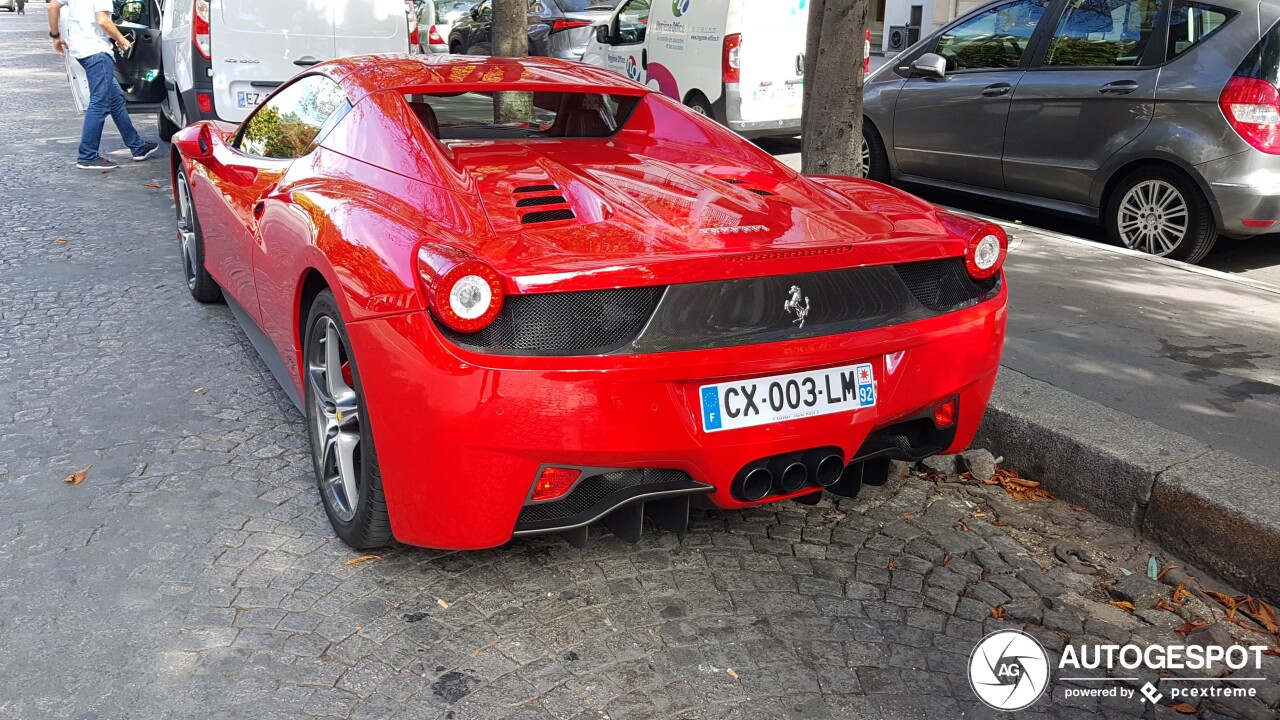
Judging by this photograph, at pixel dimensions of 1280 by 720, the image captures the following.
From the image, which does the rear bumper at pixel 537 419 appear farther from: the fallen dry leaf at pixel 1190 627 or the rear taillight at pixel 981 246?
the fallen dry leaf at pixel 1190 627

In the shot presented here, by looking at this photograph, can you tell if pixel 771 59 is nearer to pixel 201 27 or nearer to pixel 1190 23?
pixel 1190 23

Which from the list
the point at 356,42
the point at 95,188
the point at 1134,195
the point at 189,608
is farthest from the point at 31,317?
the point at 1134,195

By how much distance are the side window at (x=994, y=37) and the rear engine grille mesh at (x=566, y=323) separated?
5.74 meters

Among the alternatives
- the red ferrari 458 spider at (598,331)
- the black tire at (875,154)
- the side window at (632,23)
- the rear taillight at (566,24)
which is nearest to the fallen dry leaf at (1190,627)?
the red ferrari 458 spider at (598,331)

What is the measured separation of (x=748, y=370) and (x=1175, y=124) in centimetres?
479

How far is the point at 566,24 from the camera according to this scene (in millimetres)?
14648

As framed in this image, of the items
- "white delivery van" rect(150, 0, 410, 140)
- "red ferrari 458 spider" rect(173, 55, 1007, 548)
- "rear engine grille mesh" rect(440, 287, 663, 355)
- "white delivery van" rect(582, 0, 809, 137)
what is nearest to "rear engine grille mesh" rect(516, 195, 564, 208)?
"red ferrari 458 spider" rect(173, 55, 1007, 548)

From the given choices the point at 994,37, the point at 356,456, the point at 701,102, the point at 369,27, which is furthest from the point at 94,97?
the point at 356,456

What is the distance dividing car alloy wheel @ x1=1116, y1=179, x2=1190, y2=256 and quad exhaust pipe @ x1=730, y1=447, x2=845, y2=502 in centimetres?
458

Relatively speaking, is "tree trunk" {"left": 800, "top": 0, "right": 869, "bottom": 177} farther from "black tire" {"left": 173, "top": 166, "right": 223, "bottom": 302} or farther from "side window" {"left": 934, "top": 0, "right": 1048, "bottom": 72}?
"black tire" {"left": 173, "top": 166, "right": 223, "bottom": 302}

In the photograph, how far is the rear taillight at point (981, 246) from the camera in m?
3.34

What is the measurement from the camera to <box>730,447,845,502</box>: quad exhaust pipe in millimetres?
3010

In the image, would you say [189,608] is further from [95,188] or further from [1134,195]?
[95,188]

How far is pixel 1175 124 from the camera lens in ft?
21.4
